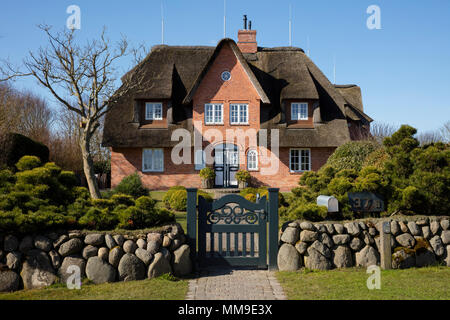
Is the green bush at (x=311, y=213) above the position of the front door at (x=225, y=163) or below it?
below

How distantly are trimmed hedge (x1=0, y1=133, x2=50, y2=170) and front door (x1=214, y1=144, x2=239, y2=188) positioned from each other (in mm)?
12996

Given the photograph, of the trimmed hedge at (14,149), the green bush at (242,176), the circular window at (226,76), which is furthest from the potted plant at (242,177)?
the trimmed hedge at (14,149)

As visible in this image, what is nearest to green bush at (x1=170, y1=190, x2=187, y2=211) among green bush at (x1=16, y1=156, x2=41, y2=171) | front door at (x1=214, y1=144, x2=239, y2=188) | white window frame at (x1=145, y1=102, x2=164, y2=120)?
green bush at (x1=16, y1=156, x2=41, y2=171)

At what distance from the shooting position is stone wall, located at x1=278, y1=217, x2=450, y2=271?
7301mm

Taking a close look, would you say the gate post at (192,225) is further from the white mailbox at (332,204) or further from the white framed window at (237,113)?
the white framed window at (237,113)

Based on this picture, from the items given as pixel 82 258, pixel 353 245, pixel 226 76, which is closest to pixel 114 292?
pixel 82 258

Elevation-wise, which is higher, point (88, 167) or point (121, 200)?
point (88, 167)

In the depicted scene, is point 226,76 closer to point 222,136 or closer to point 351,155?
point 222,136

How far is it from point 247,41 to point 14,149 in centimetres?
1964

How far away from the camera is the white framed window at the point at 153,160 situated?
2264 cm

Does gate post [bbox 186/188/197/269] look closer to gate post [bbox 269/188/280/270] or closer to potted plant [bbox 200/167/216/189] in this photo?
gate post [bbox 269/188/280/270]

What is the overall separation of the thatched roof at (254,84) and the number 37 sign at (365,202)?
13858 mm

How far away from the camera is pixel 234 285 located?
21.2 ft

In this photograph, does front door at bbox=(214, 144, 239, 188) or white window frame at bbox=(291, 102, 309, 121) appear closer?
front door at bbox=(214, 144, 239, 188)
